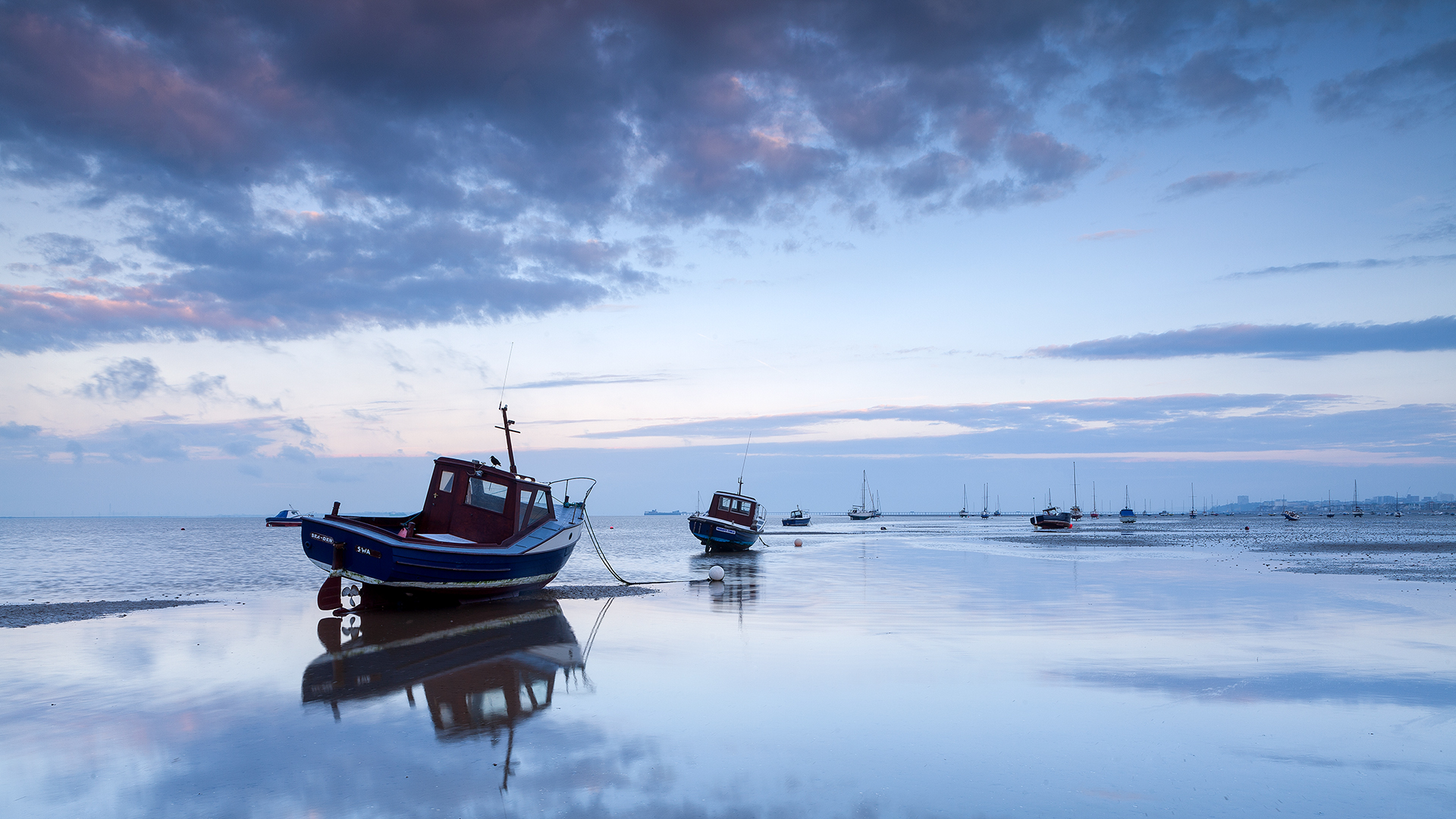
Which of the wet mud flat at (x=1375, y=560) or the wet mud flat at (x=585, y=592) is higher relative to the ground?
the wet mud flat at (x=1375, y=560)

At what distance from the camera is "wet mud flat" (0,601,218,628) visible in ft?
54.0

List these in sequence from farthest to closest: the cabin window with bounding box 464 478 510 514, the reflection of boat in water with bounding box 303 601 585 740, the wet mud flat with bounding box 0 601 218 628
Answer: the cabin window with bounding box 464 478 510 514, the wet mud flat with bounding box 0 601 218 628, the reflection of boat in water with bounding box 303 601 585 740

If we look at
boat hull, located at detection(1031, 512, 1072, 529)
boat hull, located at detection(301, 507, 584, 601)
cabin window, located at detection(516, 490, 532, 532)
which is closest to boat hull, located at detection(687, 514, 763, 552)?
cabin window, located at detection(516, 490, 532, 532)

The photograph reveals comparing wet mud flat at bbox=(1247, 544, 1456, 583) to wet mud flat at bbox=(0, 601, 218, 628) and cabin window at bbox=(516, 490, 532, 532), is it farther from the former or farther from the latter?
wet mud flat at bbox=(0, 601, 218, 628)

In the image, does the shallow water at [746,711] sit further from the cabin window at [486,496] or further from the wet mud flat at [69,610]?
the cabin window at [486,496]

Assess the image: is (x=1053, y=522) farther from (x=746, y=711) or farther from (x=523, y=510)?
(x=746, y=711)

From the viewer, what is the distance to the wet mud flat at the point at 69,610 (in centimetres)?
1647

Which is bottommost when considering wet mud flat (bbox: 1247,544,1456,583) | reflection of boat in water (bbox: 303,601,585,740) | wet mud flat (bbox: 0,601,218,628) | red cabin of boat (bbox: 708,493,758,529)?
wet mud flat (bbox: 0,601,218,628)

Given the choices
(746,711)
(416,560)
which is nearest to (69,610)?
(416,560)

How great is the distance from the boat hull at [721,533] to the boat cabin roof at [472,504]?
22.6 m

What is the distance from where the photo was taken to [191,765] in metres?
7.03

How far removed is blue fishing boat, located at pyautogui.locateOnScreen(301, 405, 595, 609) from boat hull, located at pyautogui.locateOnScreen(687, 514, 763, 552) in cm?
1996

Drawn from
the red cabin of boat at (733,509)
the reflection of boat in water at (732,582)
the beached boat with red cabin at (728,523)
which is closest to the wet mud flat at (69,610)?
the reflection of boat in water at (732,582)

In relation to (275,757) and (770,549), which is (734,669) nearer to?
(275,757)
